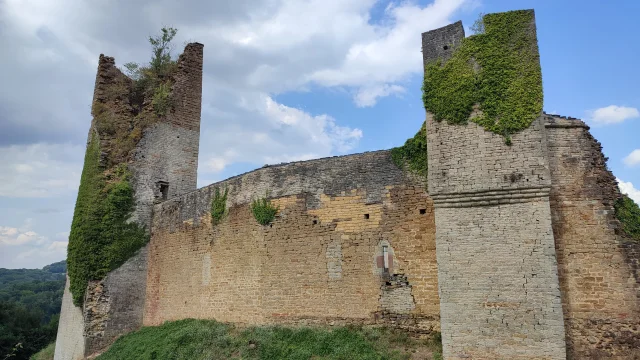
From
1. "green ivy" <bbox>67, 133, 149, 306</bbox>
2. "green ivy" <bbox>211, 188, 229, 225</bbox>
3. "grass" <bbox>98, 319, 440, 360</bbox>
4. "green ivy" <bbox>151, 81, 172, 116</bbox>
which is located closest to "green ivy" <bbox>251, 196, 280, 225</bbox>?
"green ivy" <bbox>211, 188, 229, 225</bbox>

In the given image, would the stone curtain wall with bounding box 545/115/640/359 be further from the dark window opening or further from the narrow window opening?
the dark window opening

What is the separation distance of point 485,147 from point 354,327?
474cm

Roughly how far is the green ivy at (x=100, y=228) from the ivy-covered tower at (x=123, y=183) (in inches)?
1.3

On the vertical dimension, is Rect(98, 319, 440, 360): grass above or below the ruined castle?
below

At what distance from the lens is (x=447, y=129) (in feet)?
30.1

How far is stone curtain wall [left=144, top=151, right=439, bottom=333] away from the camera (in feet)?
32.3

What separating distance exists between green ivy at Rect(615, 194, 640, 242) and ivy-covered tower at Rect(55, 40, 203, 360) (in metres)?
14.5

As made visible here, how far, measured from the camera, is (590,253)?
8336 millimetres

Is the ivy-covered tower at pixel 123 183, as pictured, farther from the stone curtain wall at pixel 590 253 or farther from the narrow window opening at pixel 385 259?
the stone curtain wall at pixel 590 253

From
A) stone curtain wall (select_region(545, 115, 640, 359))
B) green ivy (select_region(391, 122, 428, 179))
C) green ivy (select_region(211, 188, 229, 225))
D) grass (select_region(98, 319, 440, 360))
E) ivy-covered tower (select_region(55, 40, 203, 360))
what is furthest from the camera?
ivy-covered tower (select_region(55, 40, 203, 360))

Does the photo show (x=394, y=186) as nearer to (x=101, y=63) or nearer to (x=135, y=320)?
(x=135, y=320)

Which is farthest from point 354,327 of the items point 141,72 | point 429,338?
point 141,72

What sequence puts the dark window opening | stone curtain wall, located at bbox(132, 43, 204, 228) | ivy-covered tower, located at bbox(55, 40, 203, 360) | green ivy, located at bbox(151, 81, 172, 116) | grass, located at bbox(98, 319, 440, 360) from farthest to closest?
green ivy, located at bbox(151, 81, 172, 116) → the dark window opening → stone curtain wall, located at bbox(132, 43, 204, 228) → ivy-covered tower, located at bbox(55, 40, 203, 360) → grass, located at bbox(98, 319, 440, 360)

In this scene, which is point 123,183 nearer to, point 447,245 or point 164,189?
point 164,189
